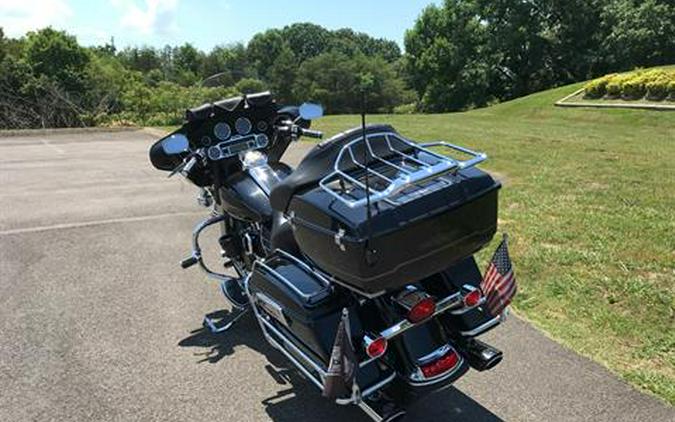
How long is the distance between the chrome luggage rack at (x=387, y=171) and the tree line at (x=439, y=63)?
413 inches

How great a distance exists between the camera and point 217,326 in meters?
4.10

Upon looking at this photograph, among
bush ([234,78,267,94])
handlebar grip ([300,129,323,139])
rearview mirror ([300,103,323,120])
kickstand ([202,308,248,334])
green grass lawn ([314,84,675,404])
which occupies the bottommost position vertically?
green grass lawn ([314,84,675,404])

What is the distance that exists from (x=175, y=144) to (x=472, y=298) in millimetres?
2066

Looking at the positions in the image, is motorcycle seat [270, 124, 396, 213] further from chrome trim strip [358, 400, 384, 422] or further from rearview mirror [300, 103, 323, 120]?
rearview mirror [300, 103, 323, 120]

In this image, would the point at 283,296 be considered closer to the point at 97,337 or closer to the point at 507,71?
the point at 97,337

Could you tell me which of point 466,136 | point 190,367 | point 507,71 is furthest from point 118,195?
point 507,71

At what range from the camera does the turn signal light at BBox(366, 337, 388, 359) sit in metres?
2.43

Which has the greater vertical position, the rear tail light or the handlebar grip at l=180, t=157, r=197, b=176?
the handlebar grip at l=180, t=157, r=197, b=176

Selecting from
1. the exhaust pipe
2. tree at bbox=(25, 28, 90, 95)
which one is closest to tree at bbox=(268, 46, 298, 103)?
the exhaust pipe

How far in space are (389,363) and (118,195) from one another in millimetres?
6653

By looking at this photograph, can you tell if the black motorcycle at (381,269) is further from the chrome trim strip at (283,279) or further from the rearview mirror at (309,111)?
the rearview mirror at (309,111)

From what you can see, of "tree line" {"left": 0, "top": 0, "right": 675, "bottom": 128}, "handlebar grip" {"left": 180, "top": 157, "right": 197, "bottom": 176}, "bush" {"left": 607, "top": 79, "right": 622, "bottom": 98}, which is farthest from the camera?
"tree line" {"left": 0, "top": 0, "right": 675, "bottom": 128}

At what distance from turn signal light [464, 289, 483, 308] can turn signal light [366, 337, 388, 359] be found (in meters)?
0.48

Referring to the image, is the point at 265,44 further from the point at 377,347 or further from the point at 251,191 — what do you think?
the point at 377,347
